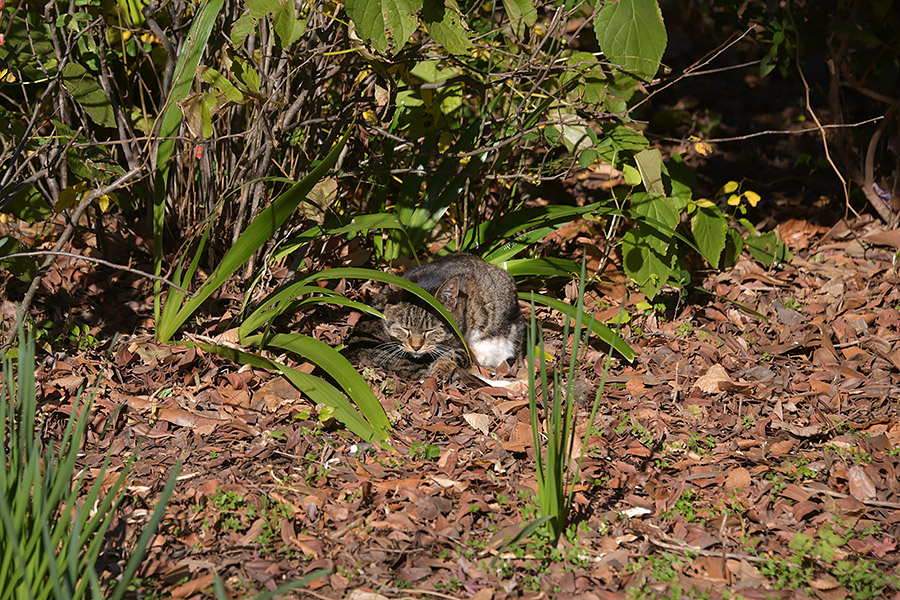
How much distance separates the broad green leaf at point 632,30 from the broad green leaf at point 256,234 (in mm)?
1153

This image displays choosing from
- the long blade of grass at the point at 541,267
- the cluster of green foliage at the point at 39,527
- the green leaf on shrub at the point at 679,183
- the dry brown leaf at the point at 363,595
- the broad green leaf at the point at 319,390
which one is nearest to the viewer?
the cluster of green foliage at the point at 39,527

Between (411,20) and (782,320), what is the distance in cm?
263

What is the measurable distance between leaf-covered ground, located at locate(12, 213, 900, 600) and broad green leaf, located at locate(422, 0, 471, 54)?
1.46 m

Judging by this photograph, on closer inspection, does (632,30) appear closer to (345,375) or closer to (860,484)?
(345,375)

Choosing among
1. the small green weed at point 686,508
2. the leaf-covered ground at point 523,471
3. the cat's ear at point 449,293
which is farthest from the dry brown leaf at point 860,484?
the cat's ear at point 449,293

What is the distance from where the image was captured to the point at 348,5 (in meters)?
2.77

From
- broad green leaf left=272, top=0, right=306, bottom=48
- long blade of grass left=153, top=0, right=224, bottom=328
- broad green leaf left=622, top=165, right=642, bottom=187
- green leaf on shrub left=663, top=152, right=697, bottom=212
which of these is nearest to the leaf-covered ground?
green leaf on shrub left=663, top=152, right=697, bottom=212

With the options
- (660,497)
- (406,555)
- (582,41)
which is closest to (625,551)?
(660,497)

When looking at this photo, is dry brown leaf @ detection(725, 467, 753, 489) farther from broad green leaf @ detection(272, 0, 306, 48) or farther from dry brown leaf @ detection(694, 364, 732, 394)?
broad green leaf @ detection(272, 0, 306, 48)

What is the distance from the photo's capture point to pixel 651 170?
413 cm

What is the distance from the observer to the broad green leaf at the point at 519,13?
352cm

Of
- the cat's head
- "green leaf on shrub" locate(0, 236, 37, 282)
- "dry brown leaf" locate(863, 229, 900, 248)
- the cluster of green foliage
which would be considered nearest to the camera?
the cluster of green foliage

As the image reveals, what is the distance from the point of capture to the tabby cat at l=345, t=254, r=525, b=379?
399 cm

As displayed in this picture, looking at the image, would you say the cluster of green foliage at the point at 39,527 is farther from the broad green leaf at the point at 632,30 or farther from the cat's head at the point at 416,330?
the broad green leaf at the point at 632,30
